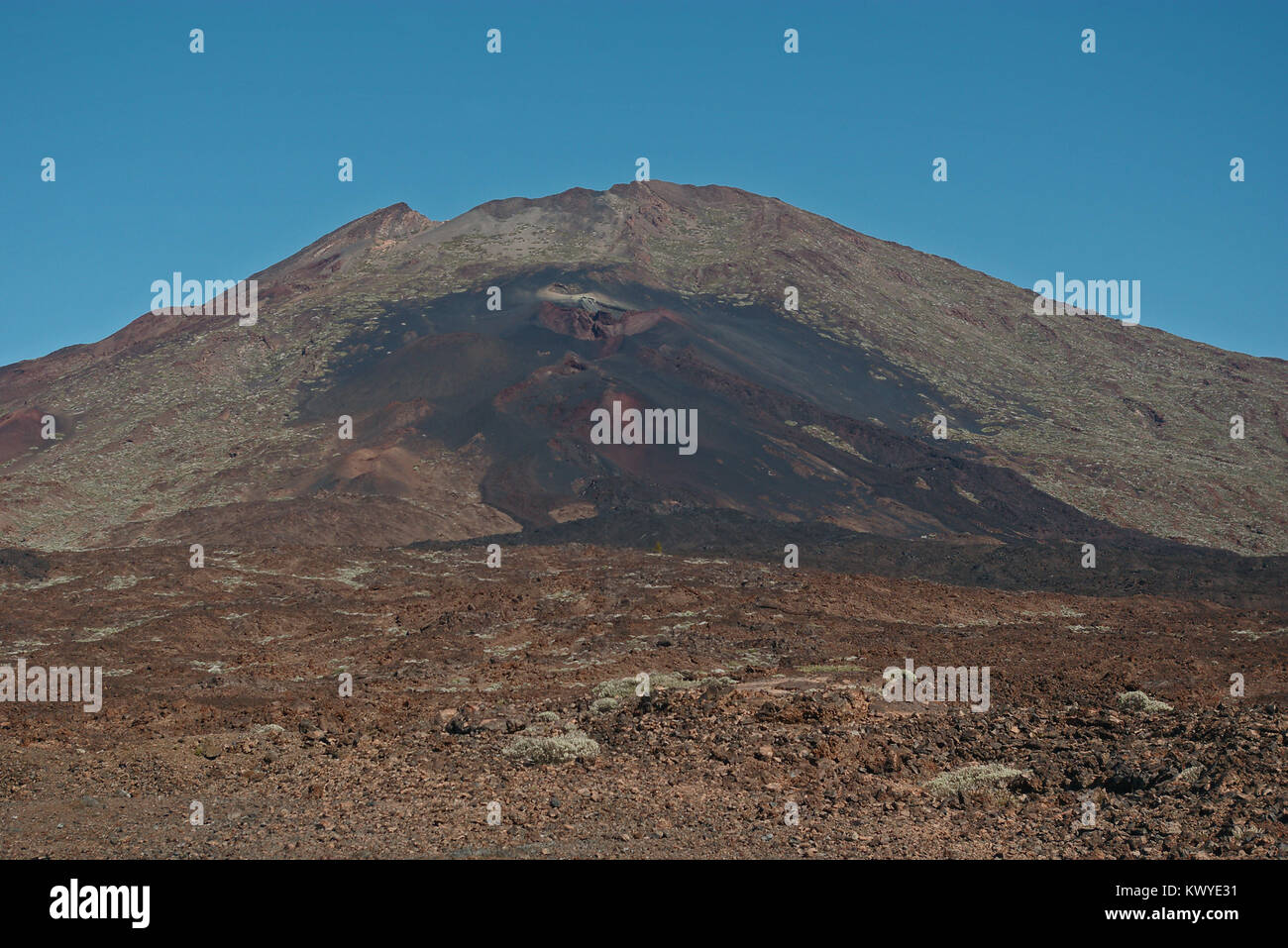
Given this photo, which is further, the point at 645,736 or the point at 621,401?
the point at 621,401

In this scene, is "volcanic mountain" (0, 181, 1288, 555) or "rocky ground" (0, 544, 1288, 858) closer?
"rocky ground" (0, 544, 1288, 858)

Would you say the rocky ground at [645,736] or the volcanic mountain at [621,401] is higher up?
the volcanic mountain at [621,401]

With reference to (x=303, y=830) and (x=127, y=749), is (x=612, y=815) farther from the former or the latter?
(x=127, y=749)

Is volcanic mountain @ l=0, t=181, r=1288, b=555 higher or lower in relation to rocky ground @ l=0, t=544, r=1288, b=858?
higher

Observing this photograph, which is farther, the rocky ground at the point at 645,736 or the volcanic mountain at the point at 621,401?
the volcanic mountain at the point at 621,401
